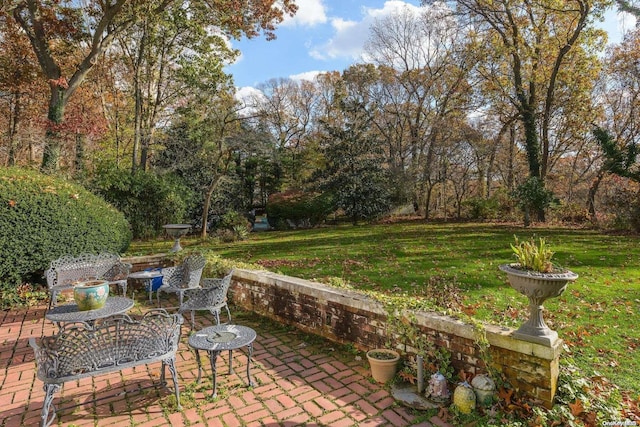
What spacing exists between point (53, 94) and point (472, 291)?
42.4ft

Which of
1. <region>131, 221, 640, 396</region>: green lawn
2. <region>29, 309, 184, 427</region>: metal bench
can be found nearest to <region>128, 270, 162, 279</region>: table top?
<region>131, 221, 640, 396</region>: green lawn

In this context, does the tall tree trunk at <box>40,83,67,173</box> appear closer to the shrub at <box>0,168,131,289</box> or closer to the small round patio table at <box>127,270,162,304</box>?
the shrub at <box>0,168,131,289</box>

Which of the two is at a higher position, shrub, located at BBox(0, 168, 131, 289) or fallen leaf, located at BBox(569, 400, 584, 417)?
shrub, located at BBox(0, 168, 131, 289)

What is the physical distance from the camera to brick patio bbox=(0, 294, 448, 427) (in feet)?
10.6

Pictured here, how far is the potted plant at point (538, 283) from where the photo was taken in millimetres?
2895

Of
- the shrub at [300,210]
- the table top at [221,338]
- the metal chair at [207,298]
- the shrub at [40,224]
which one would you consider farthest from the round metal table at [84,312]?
the shrub at [300,210]

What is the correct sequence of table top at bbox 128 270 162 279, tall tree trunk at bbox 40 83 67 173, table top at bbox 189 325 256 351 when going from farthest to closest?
tall tree trunk at bbox 40 83 67 173 < table top at bbox 128 270 162 279 < table top at bbox 189 325 256 351

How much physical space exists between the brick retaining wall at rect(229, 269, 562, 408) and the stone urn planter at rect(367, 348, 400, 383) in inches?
11.1

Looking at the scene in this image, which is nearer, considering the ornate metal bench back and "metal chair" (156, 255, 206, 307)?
the ornate metal bench back

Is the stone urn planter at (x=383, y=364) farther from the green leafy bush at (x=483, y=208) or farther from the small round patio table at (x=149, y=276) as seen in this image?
the green leafy bush at (x=483, y=208)

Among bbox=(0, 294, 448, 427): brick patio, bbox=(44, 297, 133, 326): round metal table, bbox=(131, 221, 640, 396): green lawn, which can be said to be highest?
bbox=(44, 297, 133, 326): round metal table

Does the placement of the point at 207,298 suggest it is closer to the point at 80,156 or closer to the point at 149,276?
the point at 149,276

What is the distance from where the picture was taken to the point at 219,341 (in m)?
3.61

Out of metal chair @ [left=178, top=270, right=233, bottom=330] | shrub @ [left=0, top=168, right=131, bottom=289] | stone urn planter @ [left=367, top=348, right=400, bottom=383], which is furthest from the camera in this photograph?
shrub @ [left=0, top=168, right=131, bottom=289]
